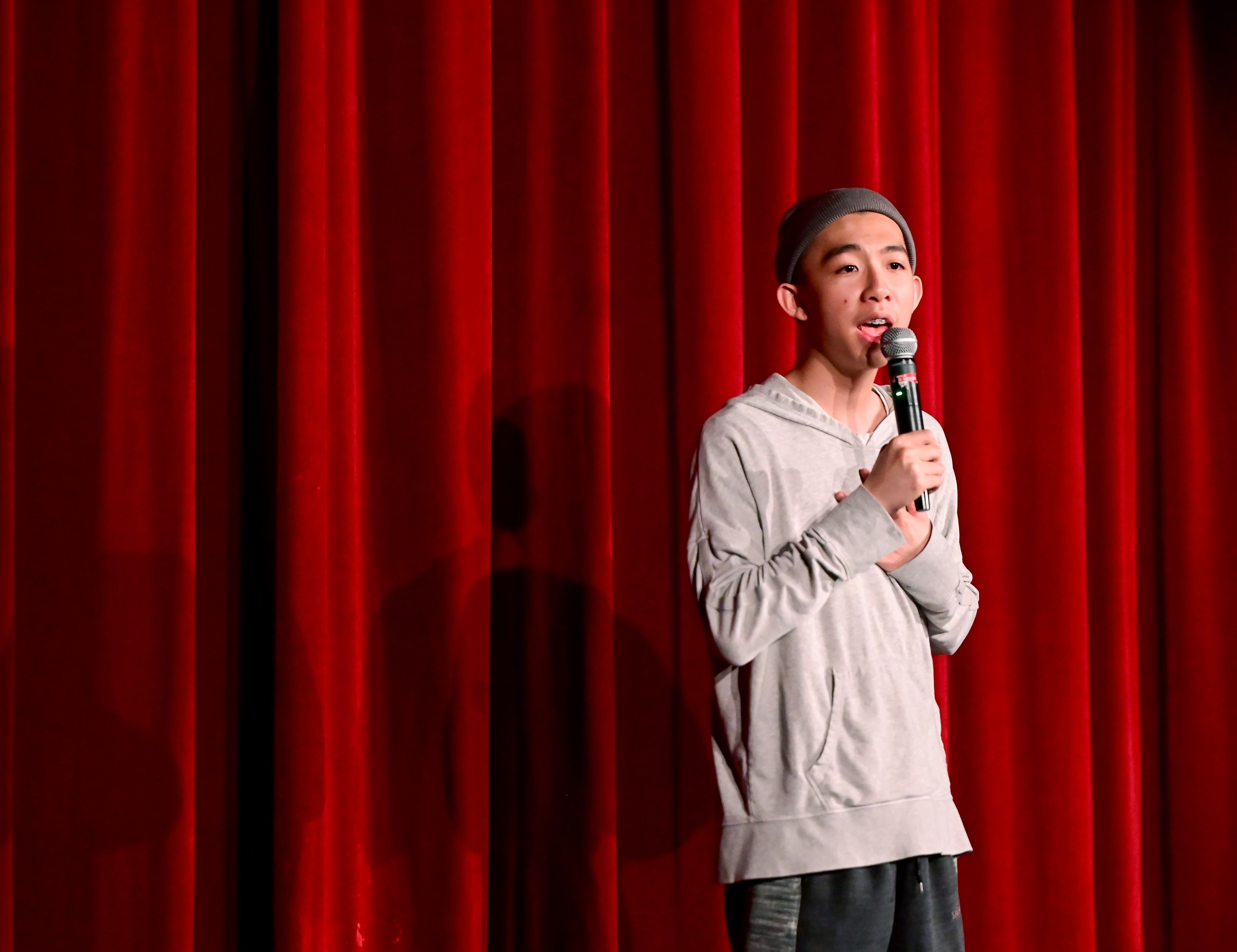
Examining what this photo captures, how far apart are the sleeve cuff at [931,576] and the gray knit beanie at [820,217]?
348 millimetres

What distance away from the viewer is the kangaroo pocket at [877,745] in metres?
1.22

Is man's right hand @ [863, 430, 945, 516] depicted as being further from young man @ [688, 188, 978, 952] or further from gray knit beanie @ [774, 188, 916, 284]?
gray knit beanie @ [774, 188, 916, 284]

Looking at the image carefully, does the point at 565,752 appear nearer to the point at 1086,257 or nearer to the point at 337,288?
the point at 337,288

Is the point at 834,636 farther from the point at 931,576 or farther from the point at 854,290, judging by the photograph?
the point at 854,290

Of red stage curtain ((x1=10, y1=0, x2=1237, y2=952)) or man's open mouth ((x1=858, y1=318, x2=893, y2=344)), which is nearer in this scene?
man's open mouth ((x1=858, y1=318, x2=893, y2=344))

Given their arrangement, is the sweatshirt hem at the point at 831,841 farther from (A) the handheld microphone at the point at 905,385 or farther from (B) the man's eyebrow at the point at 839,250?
(B) the man's eyebrow at the point at 839,250

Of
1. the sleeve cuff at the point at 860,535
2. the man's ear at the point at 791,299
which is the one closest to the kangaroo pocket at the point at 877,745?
the sleeve cuff at the point at 860,535

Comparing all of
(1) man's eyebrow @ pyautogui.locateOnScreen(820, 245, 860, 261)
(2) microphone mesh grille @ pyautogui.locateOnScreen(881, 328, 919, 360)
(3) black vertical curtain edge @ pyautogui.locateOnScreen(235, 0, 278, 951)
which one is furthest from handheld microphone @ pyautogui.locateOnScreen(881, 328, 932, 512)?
(3) black vertical curtain edge @ pyautogui.locateOnScreen(235, 0, 278, 951)

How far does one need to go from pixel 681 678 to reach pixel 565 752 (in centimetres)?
24

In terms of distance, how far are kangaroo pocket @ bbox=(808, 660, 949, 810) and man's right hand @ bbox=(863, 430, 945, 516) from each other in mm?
182

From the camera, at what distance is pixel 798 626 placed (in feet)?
4.13

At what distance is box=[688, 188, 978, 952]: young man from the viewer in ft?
3.97

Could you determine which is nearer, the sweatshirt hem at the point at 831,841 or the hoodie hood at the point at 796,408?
the sweatshirt hem at the point at 831,841

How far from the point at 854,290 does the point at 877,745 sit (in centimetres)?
50
